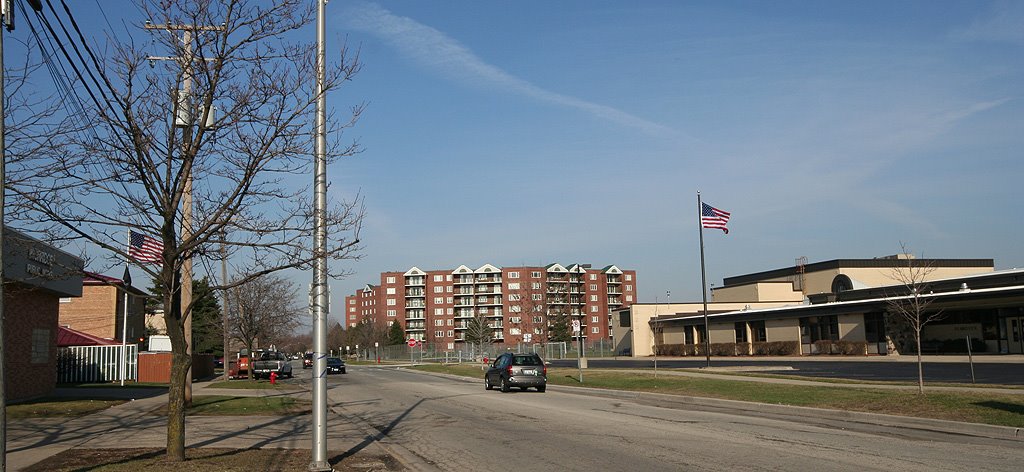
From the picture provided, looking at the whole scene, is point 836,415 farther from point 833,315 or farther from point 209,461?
point 833,315

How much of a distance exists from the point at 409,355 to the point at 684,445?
87.8m

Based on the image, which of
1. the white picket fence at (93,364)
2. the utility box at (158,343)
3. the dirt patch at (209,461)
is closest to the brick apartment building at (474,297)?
the utility box at (158,343)

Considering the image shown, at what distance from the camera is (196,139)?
1041 centimetres

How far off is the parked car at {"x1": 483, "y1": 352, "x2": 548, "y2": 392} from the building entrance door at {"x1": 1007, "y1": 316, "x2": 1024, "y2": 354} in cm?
3236

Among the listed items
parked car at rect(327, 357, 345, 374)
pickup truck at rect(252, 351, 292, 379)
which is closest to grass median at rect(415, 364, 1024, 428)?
pickup truck at rect(252, 351, 292, 379)

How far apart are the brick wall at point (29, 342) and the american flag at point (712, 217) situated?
2977 cm

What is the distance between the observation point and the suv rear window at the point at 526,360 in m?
30.9

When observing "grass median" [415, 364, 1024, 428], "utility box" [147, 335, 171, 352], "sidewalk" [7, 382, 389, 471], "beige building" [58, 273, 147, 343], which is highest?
"beige building" [58, 273, 147, 343]

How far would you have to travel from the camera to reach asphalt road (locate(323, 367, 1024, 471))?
11.4 m

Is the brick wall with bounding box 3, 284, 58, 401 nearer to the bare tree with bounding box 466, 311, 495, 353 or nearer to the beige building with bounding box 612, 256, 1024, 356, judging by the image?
the beige building with bounding box 612, 256, 1024, 356

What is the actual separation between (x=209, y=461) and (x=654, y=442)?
7.29 metres

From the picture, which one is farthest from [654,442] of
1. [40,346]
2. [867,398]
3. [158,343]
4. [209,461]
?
[158,343]

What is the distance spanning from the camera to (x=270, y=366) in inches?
1916

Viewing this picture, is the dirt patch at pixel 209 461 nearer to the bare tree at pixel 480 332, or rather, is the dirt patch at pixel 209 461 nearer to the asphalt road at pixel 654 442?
the asphalt road at pixel 654 442
